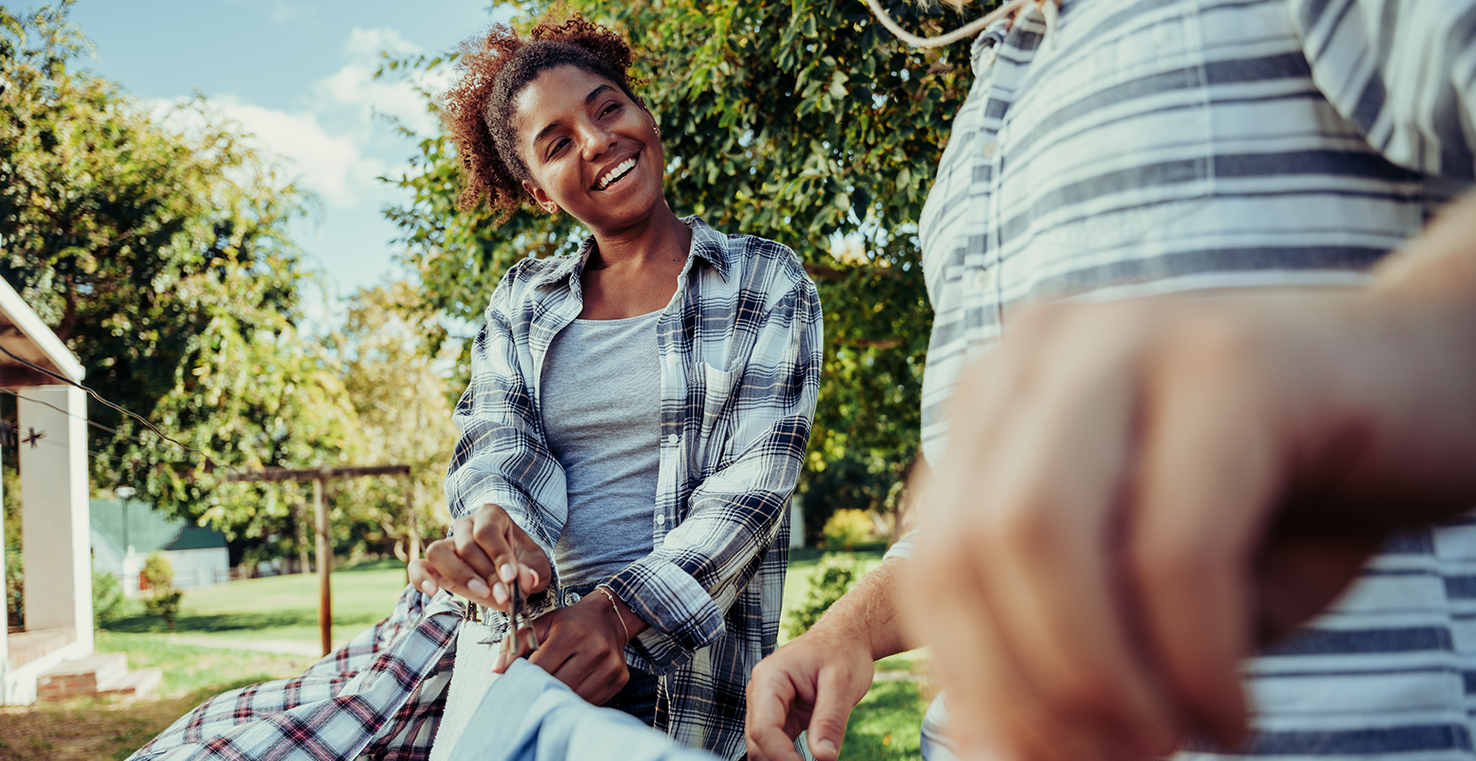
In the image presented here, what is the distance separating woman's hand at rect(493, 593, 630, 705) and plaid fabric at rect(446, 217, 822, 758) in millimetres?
77

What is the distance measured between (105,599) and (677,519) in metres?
18.9

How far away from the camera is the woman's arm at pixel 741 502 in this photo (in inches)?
71.4

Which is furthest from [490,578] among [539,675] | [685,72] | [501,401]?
[685,72]

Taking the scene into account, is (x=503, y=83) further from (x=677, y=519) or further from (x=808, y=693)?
(x=808, y=693)

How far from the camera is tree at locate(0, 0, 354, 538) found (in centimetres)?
1535

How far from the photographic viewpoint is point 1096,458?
0.95 ft

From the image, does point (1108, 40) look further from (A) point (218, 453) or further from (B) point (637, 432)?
(A) point (218, 453)

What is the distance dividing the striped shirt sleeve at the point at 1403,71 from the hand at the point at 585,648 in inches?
55.5

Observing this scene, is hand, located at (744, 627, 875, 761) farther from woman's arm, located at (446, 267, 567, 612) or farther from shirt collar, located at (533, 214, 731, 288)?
shirt collar, located at (533, 214, 731, 288)

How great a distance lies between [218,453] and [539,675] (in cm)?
1819

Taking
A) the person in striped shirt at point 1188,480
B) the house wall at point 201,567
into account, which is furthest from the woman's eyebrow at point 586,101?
the house wall at point 201,567

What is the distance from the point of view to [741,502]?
195 centimetres

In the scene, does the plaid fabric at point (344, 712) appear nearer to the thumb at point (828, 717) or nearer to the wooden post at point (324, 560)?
the thumb at point (828, 717)

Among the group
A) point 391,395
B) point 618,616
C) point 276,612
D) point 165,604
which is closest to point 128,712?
point 618,616
